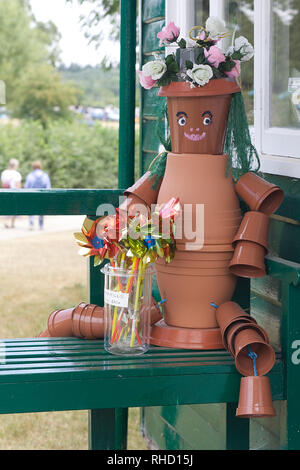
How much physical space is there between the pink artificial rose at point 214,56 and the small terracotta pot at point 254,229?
0.39 metres

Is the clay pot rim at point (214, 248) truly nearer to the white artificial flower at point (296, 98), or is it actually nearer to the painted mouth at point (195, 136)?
the painted mouth at point (195, 136)

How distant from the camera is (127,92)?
2.60 meters

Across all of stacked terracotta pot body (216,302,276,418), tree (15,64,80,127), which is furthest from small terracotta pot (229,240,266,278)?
tree (15,64,80,127)

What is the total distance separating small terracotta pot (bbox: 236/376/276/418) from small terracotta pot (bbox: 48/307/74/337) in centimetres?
53

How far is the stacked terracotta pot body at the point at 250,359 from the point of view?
1.62 meters

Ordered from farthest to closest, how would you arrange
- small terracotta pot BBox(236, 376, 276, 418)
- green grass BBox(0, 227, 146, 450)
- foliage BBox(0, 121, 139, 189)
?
1. foliage BBox(0, 121, 139, 189)
2. green grass BBox(0, 227, 146, 450)
3. small terracotta pot BBox(236, 376, 276, 418)

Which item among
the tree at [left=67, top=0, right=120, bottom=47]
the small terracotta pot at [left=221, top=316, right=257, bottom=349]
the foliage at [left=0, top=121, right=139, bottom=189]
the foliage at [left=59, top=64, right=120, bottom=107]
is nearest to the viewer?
the small terracotta pot at [left=221, top=316, right=257, bottom=349]

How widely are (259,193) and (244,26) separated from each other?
0.73 meters

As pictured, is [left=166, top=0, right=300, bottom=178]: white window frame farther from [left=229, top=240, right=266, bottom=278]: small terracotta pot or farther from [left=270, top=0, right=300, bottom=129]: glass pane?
[left=229, top=240, right=266, bottom=278]: small terracotta pot

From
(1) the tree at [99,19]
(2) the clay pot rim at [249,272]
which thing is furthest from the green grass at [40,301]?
(1) the tree at [99,19]

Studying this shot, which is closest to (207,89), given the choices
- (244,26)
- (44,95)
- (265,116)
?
(265,116)

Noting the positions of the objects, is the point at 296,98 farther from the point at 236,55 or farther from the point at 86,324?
the point at 86,324

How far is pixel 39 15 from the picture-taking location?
48.8 feet

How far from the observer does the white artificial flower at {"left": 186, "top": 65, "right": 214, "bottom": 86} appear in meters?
1.74
